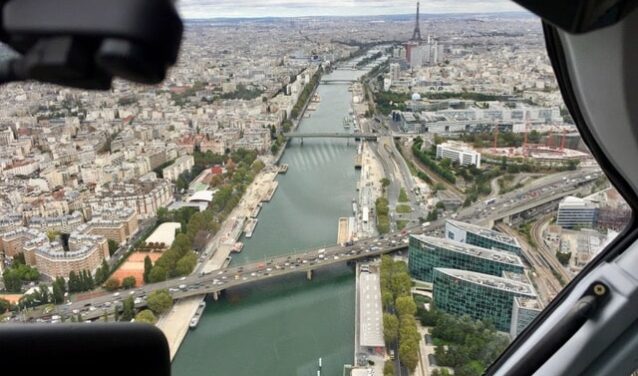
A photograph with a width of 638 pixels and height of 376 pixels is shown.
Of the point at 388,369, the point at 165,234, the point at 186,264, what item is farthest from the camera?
the point at 165,234

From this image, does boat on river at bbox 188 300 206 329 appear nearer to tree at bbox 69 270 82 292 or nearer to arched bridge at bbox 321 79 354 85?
tree at bbox 69 270 82 292

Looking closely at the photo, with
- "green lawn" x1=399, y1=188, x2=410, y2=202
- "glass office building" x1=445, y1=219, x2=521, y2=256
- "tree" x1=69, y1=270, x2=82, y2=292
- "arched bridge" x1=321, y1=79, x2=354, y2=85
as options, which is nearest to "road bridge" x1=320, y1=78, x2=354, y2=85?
"arched bridge" x1=321, y1=79, x2=354, y2=85

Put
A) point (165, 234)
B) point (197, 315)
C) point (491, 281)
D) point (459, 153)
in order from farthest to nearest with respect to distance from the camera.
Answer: point (459, 153) → point (165, 234) → point (197, 315) → point (491, 281)

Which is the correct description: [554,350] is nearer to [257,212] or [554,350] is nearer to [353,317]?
[353,317]

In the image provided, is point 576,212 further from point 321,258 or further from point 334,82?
point 334,82

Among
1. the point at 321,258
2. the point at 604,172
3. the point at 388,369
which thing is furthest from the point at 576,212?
the point at 321,258

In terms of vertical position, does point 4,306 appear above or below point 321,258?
above
